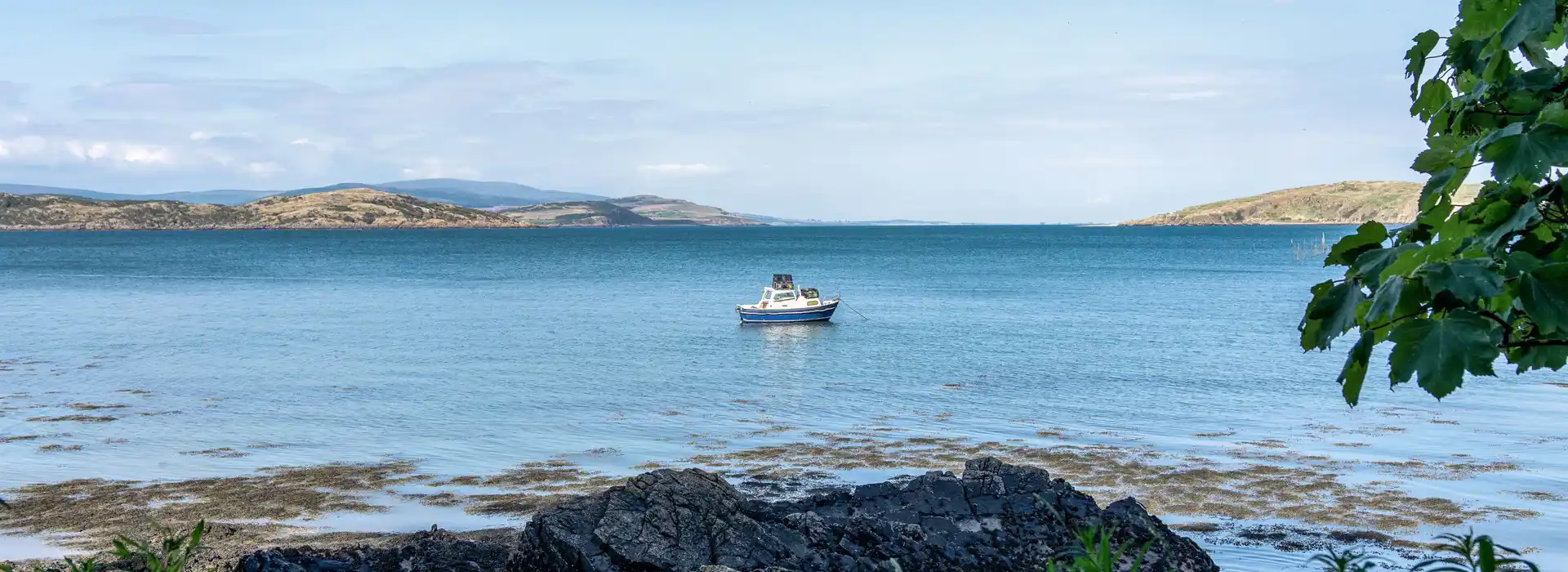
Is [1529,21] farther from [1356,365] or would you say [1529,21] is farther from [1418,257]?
[1356,365]

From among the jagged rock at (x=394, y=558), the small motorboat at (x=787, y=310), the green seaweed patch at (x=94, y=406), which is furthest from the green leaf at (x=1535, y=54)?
the small motorboat at (x=787, y=310)

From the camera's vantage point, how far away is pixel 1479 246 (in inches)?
124

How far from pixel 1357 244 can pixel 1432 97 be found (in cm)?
120

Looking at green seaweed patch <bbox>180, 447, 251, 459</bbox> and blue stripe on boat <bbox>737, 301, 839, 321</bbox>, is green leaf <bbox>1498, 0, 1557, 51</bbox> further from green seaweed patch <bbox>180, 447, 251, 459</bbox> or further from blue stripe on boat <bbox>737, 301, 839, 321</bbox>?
blue stripe on boat <bbox>737, 301, 839, 321</bbox>

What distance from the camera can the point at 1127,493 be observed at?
1617cm

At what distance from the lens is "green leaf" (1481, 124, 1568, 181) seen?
3000 mm

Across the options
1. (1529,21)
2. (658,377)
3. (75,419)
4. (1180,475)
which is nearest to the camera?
(1529,21)

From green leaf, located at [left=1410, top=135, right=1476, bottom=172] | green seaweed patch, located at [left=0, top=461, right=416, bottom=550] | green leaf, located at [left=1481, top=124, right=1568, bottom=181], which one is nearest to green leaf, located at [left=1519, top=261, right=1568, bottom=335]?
green leaf, located at [left=1481, top=124, right=1568, bottom=181]

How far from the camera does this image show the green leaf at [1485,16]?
355 centimetres

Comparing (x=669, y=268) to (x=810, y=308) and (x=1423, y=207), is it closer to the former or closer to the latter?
(x=810, y=308)

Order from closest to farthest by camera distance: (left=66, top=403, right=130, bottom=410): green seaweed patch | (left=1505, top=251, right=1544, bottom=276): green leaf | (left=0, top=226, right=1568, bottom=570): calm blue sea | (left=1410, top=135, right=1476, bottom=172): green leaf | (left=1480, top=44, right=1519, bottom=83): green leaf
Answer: (left=1505, top=251, right=1544, bottom=276): green leaf < (left=1410, top=135, right=1476, bottom=172): green leaf < (left=1480, top=44, right=1519, bottom=83): green leaf < (left=0, top=226, right=1568, bottom=570): calm blue sea < (left=66, top=403, right=130, bottom=410): green seaweed patch

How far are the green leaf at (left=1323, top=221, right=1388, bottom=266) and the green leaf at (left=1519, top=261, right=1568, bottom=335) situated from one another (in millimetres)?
462

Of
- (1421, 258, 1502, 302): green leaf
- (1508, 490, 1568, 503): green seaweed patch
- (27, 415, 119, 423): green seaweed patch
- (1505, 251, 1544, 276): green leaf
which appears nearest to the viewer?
(1421, 258, 1502, 302): green leaf

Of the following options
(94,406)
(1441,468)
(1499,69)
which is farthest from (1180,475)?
(94,406)
